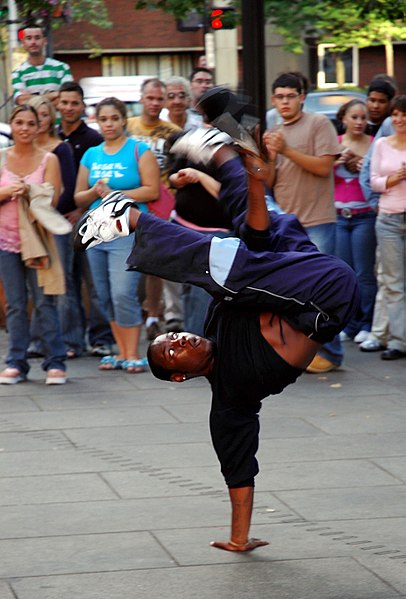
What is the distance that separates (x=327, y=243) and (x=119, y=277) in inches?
62.2

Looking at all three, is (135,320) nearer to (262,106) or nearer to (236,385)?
(262,106)

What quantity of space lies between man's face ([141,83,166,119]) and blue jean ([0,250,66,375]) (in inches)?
79.9

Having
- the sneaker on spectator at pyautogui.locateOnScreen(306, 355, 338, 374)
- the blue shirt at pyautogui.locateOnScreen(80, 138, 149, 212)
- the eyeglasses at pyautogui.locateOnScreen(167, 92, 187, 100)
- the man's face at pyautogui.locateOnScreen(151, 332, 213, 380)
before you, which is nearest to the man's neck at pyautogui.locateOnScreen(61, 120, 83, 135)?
the eyeglasses at pyautogui.locateOnScreen(167, 92, 187, 100)

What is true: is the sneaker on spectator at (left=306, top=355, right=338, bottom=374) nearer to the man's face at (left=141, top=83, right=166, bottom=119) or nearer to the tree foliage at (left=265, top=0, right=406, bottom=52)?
the man's face at (left=141, top=83, right=166, bottom=119)

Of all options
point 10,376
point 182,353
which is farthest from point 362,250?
point 182,353

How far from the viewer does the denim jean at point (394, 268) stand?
982 cm

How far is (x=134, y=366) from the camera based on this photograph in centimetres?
970

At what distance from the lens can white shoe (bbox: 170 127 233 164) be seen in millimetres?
5562

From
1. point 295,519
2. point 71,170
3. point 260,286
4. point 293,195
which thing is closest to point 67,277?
point 71,170

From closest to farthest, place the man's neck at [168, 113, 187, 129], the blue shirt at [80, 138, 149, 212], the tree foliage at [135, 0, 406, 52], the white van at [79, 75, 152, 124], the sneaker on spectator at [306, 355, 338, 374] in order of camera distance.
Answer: the sneaker on spectator at [306, 355, 338, 374] → the blue shirt at [80, 138, 149, 212] → the man's neck at [168, 113, 187, 129] → the tree foliage at [135, 0, 406, 52] → the white van at [79, 75, 152, 124]

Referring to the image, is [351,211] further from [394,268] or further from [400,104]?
[400,104]

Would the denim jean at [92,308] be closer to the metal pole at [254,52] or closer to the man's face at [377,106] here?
the metal pole at [254,52]

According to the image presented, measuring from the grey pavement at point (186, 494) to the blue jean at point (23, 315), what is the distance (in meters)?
0.21

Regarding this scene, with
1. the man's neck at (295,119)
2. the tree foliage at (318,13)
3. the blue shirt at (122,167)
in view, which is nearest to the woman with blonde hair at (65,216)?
the blue shirt at (122,167)
